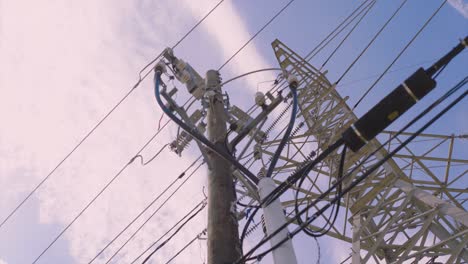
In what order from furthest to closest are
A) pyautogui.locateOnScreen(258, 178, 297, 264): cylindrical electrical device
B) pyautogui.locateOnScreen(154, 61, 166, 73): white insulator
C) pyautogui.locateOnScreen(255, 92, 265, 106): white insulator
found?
pyautogui.locateOnScreen(154, 61, 166, 73): white insulator, pyautogui.locateOnScreen(255, 92, 265, 106): white insulator, pyautogui.locateOnScreen(258, 178, 297, 264): cylindrical electrical device

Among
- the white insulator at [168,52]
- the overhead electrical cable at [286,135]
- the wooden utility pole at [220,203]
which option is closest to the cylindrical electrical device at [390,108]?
the overhead electrical cable at [286,135]

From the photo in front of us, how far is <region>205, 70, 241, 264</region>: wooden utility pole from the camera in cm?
436

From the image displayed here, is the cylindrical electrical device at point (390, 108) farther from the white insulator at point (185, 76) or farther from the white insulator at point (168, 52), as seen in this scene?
the white insulator at point (168, 52)

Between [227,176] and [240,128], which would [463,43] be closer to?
[227,176]

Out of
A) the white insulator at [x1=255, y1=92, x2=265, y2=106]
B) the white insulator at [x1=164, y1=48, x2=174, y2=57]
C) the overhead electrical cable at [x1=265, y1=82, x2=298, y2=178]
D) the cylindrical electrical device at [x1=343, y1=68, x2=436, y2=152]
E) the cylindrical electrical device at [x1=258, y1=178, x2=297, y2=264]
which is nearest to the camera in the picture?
the cylindrical electrical device at [x1=343, y1=68, x2=436, y2=152]

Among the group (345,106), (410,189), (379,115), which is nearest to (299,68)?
(345,106)

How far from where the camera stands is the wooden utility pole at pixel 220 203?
4.36m

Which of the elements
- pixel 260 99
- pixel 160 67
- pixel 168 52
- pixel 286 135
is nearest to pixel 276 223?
pixel 286 135

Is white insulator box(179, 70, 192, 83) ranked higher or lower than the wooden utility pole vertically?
higher

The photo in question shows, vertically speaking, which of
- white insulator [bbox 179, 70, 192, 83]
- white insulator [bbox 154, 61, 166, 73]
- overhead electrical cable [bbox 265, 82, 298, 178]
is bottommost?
overhead electrical cable [bbox 265, 82, 298, 178]

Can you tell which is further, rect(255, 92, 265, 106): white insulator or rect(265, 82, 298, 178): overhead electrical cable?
rect(255, 92, 265, 106): white insulator

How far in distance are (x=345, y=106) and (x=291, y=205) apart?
3.83 metres

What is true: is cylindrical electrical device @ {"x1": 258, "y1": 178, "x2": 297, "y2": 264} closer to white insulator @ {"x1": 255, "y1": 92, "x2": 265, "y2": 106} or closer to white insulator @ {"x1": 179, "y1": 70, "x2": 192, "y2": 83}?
white insulator @ {"x1": 255, "y1": 92, "x2": 265, "y2": 106}

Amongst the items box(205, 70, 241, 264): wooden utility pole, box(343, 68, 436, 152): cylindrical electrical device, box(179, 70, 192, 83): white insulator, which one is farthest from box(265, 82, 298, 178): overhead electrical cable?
box(179, 70, 192, 83): white insulator
